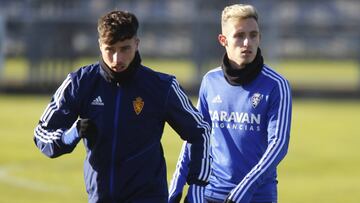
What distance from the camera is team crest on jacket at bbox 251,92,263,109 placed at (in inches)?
248

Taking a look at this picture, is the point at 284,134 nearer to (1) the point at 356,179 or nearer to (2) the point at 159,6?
(1) the point at 356,179

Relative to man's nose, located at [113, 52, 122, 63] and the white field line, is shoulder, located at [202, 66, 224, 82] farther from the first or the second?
the white field line

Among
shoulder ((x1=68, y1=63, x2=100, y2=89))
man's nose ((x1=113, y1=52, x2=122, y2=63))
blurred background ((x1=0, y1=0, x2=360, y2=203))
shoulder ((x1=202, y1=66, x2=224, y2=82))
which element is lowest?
blurred background ((x1=0, y1=0, x2=360, y2=203))

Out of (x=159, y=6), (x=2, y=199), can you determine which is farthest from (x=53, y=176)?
(x=159, y=6)

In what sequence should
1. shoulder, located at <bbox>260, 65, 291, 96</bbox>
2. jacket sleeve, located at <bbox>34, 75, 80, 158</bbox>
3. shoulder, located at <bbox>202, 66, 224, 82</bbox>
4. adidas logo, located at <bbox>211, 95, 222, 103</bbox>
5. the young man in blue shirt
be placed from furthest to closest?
shoulder, located at <bbox>202, 66, 224, 82</bbox>
adidas logo, located at <bbox>211, 95, 222, 103</bbox>
shoulder, located at <bbox>260, 65, 291, 96</bbox>
the young man in blue shirt
jacket sleeve, located at <bbox>34, 75, 80, 158</bbox>

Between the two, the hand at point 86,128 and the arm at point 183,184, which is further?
the arm at point 183,184

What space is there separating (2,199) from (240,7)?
6.38 m

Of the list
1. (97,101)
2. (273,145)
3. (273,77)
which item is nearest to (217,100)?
(273,77)

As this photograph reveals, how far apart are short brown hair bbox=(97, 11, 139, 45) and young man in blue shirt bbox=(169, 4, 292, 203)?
100cm

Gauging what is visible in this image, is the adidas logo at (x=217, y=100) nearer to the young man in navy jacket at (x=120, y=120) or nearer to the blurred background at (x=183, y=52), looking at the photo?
the young man in navy jacket at (x=120, y=120)

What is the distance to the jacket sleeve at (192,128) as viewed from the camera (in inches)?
221

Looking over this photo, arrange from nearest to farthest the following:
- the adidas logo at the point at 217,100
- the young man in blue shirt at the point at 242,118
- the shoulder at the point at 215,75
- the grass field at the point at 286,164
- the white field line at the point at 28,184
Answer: the young man in blue shirt at the point at 242,118
the adidas logo at the point at 217,100
the shoulder at the point at 215,75
the grass field at the point at 286,164
the white field line at the point at 28,184

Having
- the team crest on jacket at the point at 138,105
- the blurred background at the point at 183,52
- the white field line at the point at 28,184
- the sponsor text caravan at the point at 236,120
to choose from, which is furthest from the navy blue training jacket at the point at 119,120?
the blurred background at the point at 183,52

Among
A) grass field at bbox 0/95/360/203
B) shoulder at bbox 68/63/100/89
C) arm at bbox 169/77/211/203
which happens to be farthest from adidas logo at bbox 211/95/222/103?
grass field at bbox 0/95/360/203
